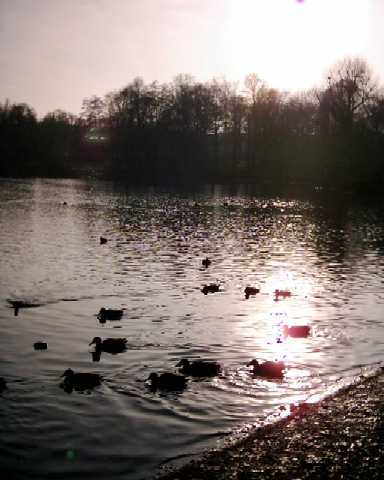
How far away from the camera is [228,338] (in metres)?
19.8

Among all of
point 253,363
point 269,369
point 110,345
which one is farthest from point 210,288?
point 269,369

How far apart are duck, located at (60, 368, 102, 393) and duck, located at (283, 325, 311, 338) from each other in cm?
764

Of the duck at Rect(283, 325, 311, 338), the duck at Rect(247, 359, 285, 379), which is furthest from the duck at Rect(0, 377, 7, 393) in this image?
the duck at Rect(283, 325, 311, 338)

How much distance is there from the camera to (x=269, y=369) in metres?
15.9

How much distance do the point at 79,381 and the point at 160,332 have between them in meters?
5.77

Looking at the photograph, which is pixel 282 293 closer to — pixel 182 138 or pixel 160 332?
pixel 160 332

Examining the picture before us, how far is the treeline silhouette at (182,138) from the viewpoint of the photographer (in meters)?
128

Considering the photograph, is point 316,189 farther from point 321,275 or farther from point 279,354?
point 279,354

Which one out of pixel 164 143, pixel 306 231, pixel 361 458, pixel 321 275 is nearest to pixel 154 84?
pixel 164 143

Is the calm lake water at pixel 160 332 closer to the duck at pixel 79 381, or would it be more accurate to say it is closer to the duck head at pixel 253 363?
the duck head at pixel 253 363

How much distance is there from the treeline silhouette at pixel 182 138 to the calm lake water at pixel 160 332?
7923cm

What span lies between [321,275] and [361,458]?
22208 mm

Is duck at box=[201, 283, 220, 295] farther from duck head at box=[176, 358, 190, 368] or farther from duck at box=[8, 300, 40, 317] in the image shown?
duck head at box=[176, 358, 190, 368]

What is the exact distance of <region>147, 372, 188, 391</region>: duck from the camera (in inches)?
577
